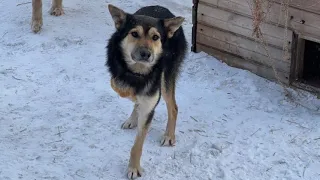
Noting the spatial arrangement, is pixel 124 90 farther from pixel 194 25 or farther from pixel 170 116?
pixel 194 25

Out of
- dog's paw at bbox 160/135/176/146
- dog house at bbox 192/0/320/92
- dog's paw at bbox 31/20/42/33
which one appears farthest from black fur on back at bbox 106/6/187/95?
dog's paw at bbox 31/20/42/33

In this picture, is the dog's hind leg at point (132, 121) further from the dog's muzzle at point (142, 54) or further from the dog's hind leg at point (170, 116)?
the dog's muzzle at point (142, 54)

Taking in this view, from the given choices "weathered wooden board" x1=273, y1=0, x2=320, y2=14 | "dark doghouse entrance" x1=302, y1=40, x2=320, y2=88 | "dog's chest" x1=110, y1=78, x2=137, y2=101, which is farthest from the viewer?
"dark doghouse entrance" x1=302, y1=40, x2=320, y2=88

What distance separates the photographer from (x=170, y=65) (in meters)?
4.39

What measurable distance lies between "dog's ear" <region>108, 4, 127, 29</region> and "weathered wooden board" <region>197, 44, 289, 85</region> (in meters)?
2.24

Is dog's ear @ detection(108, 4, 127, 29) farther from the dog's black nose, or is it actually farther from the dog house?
the dog house

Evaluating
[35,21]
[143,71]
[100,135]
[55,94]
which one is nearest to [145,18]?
[143,71]

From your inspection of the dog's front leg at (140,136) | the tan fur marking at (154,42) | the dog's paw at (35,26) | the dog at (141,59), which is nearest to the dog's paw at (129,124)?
the dog at (141,59)

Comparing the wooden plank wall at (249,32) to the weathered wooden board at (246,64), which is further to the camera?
the weathered wooden board at (246,64)

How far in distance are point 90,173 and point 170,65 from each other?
43.7 inches

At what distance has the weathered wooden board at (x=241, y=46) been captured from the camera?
559 cm

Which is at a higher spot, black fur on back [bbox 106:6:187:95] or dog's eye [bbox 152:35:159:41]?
dog's eye [bbox 152:35:159:41]

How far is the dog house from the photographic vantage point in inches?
206

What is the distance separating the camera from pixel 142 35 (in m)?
3.94
